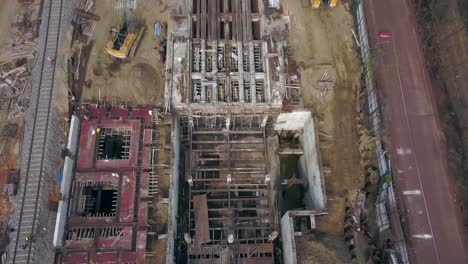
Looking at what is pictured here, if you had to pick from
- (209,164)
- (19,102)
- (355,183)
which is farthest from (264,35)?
(19,102)

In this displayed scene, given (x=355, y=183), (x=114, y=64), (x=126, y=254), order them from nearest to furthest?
1. (x=126, y=254)
2. (x=355, y=183)
3. (x=114, y=64)

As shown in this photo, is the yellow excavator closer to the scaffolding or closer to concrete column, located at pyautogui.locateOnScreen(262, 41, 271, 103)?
concrete column, located at pyautogui.locateOnScreen(262, 41, 271, 103)

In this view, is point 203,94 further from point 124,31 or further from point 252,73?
point 124,31

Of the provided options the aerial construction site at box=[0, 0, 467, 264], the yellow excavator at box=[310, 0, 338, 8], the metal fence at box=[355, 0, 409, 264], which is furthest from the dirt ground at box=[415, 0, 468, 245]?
the yellow excavator at box=[310, 0, 338, 8]

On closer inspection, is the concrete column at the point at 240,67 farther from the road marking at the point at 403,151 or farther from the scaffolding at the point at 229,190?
the road marking at the point at 403,151

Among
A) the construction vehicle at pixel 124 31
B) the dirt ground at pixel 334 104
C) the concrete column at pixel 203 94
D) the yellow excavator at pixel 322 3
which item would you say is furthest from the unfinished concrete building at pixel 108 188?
the yellow excavator at pixel 322 3

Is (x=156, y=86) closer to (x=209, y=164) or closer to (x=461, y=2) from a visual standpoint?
(x=209, y=164)

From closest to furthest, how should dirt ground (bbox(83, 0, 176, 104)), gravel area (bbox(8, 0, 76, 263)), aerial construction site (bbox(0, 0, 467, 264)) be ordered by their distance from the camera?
1. gravel area (bbox(8, 0, 76, 263))
2. aerial construction site (bbox(0, 0, 467, 264))
3. dirt ground (bbox(83, 0, 176, 104))
